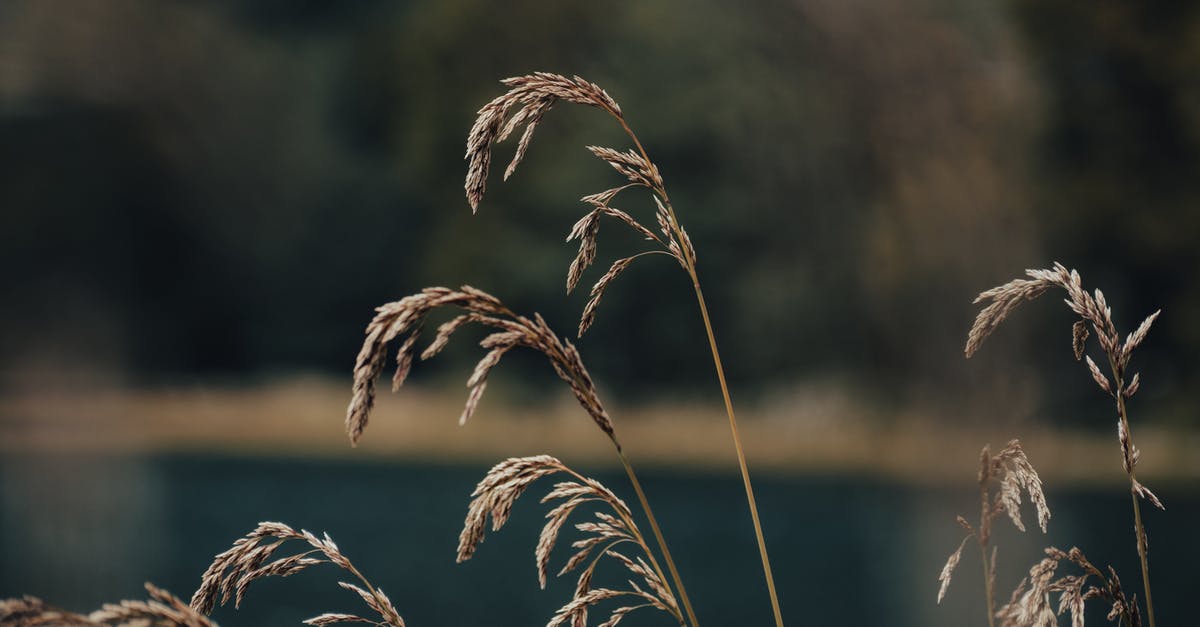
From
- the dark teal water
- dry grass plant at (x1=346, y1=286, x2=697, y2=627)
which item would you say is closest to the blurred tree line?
the dark teal water

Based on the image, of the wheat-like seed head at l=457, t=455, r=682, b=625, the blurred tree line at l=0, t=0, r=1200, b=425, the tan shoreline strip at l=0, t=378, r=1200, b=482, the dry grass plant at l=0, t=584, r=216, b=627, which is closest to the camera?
the dry grass plant at l=0, t=584, r=216, b=627

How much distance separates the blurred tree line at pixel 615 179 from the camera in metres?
13.4

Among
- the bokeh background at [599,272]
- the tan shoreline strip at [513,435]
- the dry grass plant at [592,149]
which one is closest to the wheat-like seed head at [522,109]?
the dry grass plant at [592,149]

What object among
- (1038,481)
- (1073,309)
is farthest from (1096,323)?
(1038,481)

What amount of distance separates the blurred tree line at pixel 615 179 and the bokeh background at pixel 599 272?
6cm

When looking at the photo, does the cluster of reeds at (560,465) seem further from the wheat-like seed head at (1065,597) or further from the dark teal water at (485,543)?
the dark teal water at (485,543)

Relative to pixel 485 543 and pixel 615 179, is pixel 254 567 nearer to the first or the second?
pixel 485 543

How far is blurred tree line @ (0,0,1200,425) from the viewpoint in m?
13.4

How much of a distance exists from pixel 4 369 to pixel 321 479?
7.90m

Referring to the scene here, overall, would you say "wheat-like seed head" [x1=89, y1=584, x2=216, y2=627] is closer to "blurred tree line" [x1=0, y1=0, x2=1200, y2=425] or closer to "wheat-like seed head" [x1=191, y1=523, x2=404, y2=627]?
"wheat-like seed head" [x1=191, y1=523, x2=404, y2=627]

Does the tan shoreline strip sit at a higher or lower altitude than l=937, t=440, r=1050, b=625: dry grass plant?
lower

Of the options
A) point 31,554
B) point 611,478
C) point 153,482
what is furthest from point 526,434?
point 31,554

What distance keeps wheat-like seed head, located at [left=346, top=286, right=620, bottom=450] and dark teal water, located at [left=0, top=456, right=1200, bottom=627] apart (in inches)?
254

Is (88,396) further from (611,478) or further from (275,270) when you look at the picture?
(611,478)
